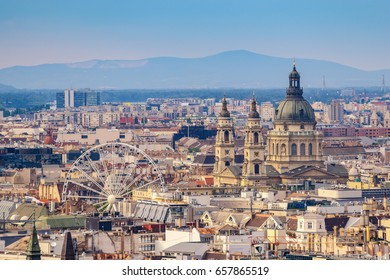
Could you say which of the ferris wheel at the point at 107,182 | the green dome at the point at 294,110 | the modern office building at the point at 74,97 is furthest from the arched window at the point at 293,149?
the modern office building at the point at 74,97

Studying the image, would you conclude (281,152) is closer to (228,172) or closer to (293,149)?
(293,149)

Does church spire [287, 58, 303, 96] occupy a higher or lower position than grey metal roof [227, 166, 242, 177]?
higher

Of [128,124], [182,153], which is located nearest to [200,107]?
[128,124]

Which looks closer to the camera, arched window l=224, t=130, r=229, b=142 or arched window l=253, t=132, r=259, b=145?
arched window l=253, t=132, r=259, b=145

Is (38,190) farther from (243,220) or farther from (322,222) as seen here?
(322,222)

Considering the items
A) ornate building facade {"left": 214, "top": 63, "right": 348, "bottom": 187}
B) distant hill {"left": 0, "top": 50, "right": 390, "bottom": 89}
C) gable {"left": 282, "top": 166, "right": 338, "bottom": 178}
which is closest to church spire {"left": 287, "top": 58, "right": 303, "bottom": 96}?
ornate building facade {"left": 214, "top": 63, "right": 348, "bottom": 187}

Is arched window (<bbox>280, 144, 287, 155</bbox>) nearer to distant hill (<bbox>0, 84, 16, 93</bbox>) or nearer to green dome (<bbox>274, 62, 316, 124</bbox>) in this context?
green dome (<bbox>274, 62, 316, 124</bbox>)

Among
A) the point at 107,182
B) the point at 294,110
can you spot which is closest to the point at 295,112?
the point at 294,110
